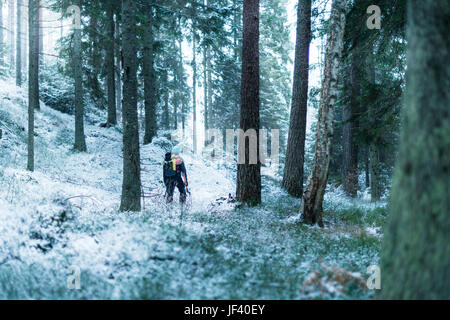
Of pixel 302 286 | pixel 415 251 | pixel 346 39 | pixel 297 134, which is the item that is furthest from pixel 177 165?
pixel 415 251

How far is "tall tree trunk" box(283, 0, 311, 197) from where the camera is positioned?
1096 centimetres

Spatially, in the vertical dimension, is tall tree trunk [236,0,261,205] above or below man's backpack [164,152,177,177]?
above

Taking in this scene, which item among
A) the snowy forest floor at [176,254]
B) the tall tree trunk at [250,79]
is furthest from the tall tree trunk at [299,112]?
the snowy forest floor at [176,254]

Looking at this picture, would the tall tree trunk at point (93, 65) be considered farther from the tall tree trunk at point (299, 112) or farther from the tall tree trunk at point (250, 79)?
the tall tree trunk at point (299, 112)

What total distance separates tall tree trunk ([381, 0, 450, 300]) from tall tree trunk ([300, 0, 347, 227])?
4.53 metres

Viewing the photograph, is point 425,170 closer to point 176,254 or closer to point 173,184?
point 176,254

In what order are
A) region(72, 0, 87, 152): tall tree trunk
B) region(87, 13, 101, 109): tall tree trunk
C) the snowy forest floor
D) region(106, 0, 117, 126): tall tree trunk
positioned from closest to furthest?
1. the snowy forest floor
2. region(72, 0, 87, 152): tall tree trunk
3. region(106, 0, 117, 126): tall tree trunk
4. region(87, 13, 101, 109): tall tree trunk

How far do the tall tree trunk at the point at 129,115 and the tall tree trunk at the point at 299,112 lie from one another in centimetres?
618

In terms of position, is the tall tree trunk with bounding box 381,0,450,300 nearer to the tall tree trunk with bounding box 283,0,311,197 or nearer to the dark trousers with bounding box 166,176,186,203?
the dark trousers with bounding box 166,176,186,203

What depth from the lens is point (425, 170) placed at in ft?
6.75

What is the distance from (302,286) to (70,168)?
39.9ft

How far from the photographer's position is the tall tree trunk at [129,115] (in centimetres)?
706

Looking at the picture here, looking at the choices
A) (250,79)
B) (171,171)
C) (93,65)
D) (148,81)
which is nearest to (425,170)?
(250,79)

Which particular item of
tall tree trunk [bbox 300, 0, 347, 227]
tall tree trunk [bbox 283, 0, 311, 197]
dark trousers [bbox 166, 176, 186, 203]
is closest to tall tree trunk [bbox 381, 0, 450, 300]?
tall tree trunk [bbox 300, 0, 347, 227]
